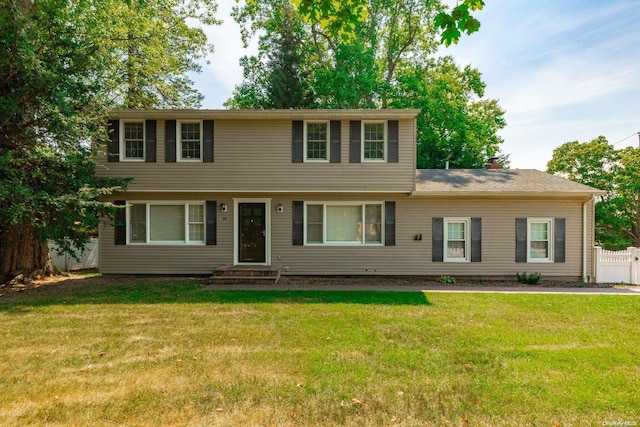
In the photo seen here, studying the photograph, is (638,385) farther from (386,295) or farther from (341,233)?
(341,233)

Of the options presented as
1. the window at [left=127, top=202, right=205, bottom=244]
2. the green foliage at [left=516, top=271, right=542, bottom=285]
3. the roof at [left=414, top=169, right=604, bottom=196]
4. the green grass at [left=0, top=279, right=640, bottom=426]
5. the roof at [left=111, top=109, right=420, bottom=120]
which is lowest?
the green foliage at [left=516, top=271, right=542, bottom=285]

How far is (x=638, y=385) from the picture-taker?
3584 millimetres

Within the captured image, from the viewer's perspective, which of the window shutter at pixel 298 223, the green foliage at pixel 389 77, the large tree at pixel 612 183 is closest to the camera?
the window shutter at pixel 298 223

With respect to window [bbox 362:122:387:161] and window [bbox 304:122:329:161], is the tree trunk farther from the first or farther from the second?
window [bbox 362:122:387:161]

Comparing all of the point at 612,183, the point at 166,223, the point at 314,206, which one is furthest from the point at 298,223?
the point at 612,183

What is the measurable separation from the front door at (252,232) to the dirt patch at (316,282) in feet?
4.07

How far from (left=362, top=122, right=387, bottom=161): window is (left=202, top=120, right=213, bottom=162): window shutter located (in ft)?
16.1

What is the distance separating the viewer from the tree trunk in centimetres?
966

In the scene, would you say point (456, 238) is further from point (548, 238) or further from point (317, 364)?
point (317, 364)

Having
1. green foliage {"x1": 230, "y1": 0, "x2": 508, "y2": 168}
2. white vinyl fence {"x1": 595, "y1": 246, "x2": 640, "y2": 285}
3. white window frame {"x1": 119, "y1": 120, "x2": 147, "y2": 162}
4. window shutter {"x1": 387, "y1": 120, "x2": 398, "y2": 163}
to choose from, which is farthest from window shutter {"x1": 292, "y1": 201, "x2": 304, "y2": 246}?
green foliage {"x1": 230, "y1": 0, "x2": 508, "y2": 168}

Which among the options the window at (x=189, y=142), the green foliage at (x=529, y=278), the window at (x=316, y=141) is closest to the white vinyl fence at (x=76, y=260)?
the window at (x=189, y=142)

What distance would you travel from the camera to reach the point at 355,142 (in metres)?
10.5

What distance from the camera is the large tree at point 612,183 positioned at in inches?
869

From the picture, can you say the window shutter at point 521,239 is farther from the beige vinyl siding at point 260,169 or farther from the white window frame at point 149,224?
the white window frame at point 149,224
